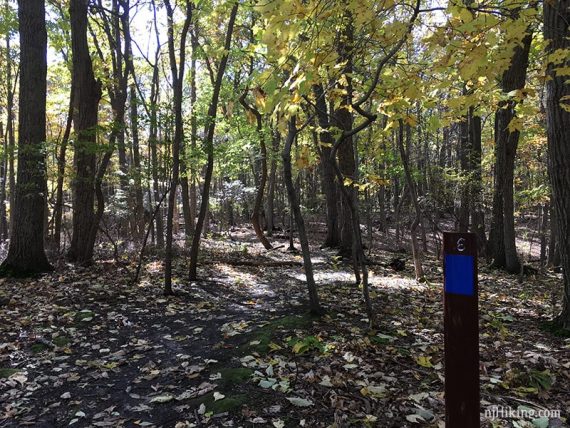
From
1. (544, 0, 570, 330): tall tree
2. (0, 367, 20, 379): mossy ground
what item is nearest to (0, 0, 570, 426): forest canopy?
(544, 0, 570, 330): tall tree

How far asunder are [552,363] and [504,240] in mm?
7662

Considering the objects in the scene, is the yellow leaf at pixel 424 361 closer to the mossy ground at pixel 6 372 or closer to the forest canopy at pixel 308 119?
the forest canopy at pixel 308 119

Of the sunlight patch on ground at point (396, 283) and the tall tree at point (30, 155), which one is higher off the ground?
the tall tree at point (30, 155)

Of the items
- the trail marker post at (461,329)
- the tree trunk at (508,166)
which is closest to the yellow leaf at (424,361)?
the trail marker post at (461,329)

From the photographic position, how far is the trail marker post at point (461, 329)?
6.72 ft

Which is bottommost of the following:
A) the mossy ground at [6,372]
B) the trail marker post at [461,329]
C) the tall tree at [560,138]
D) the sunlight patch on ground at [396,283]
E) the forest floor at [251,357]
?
the mossy ground at [6,372]

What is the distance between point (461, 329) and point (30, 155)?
893 cm

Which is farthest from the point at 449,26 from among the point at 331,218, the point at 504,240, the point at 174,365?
the point at 331,218

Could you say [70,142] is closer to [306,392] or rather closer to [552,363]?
[306,392]

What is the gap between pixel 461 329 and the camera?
208 centimetres

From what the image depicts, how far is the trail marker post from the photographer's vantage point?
205cm

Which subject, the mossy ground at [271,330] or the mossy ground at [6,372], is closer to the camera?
the mossy ground at [6,372]

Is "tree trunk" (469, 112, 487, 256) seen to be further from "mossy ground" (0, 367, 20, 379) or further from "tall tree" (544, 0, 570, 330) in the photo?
"mossy ground" (0, 367, 20, 379)

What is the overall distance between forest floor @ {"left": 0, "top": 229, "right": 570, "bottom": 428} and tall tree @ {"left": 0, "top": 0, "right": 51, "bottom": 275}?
2.52 feet
